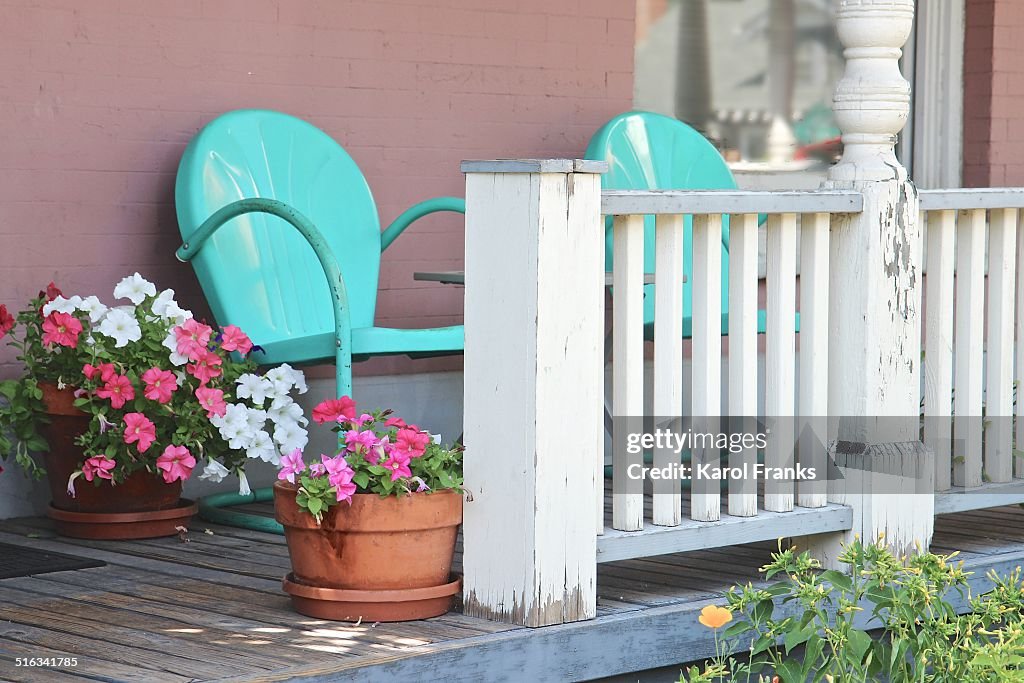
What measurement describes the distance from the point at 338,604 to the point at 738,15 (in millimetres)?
3023

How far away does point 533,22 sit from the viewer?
435 cm

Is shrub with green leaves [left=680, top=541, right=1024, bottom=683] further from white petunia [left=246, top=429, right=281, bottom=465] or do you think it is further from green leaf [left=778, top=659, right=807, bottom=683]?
white petunia [left=246, top=429, right=281, bottom=465]

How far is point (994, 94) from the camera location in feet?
17.5

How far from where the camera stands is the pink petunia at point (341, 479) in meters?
2.52

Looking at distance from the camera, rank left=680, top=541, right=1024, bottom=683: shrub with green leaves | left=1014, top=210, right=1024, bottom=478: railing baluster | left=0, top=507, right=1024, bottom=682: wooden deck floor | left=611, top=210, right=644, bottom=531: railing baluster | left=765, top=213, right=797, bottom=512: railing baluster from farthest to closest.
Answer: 1. left=1014, top=210, right=1024, bottom=478: railing baluster
2. left=765, top=213, right=797, bottom=512: railing baluster
3. left=611, top=210, right=644, bottom=531: railing baluster
4. left=0, top=507, right=1024, bottom=682: wooden deck floor
5. left=680, top=541, right=1024, bottom=683: shrub with green leaves

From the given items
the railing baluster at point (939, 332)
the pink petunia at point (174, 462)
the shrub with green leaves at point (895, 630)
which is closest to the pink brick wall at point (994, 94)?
the railing baluster at point (939, 332)

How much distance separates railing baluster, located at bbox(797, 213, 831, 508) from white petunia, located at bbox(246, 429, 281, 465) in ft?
3.62

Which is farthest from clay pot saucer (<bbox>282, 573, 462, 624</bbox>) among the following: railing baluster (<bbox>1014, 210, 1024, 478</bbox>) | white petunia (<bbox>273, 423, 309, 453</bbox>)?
railing baluster (<bbox>1014, 210, 1024, 478</bbox>)

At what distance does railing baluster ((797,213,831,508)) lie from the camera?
298 centimetres

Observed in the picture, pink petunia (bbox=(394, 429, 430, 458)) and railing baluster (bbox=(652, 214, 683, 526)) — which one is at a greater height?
railing baluster (bbox=(652, 214, 683, 526))

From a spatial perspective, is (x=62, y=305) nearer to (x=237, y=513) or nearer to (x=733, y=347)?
(x=237, y=513)

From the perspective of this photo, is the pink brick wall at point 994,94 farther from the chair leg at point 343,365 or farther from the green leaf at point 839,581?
the green leaf at point 839,581

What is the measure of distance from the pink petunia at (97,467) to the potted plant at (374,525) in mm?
Answer: 739

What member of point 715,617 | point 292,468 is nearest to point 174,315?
point 292,468
